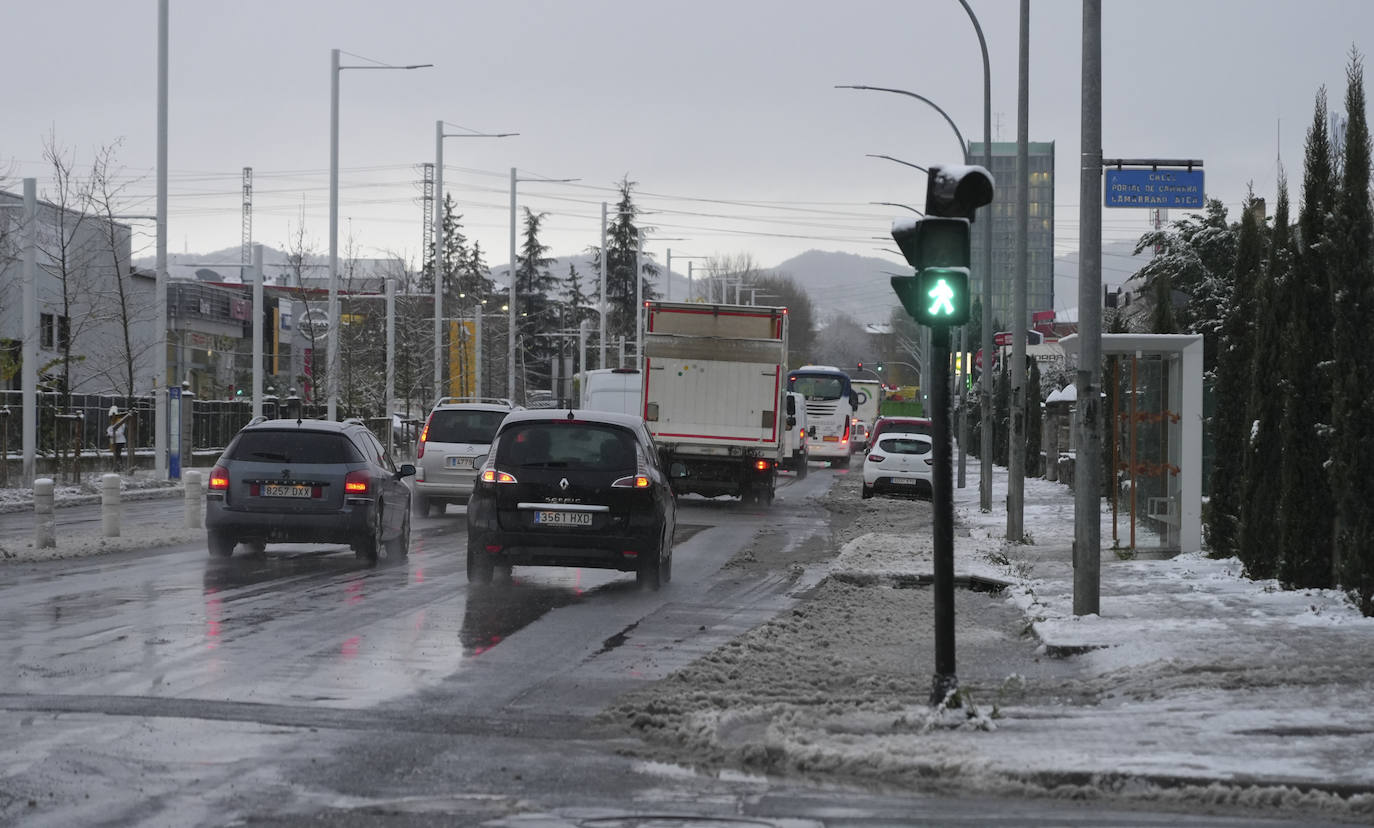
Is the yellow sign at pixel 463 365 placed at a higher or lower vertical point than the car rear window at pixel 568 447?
higher

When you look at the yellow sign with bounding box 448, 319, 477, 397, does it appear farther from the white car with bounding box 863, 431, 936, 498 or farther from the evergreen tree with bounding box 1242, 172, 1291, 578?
the evergreen tree with bounding box 1242, 172, 1291, 578

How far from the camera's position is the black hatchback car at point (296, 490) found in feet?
61.3

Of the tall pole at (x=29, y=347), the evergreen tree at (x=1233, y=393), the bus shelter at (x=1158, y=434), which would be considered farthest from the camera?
the tall pole at (x=29, y=347)

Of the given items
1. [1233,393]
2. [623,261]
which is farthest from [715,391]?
[623,261]

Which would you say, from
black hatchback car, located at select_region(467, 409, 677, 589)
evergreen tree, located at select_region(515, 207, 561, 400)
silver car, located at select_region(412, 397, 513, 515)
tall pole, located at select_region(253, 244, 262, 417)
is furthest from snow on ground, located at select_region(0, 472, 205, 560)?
evergreen tree, located at select_region(515, 207, 561, 400)

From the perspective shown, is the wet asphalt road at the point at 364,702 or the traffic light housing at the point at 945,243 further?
the traffic light housing at the point at 945,243

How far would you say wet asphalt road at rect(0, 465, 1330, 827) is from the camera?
22.6 ft

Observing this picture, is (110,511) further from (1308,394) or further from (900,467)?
(900,467)

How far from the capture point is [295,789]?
23.4 ft

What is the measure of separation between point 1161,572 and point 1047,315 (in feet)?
254

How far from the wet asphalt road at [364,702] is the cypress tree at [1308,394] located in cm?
436

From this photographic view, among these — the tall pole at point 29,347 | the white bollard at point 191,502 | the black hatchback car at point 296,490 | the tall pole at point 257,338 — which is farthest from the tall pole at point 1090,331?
the tall pole at point 257,338

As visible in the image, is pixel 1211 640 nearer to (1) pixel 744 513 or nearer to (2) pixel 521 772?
(2) pixel 521 772

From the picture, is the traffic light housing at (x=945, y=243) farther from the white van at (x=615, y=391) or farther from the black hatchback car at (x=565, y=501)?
the white van at (x=615, y=391)
